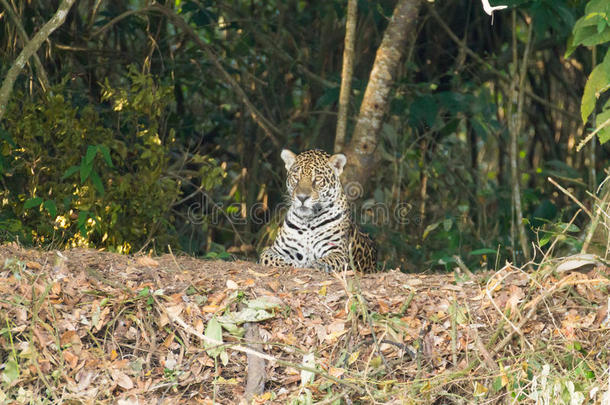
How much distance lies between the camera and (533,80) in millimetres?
11391

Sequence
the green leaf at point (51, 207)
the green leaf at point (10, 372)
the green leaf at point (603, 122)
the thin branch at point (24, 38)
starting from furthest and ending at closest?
the thin branch at point (24, 38), the green leaf at point (51, 207), the green leaf at point (603, 122), the green leaf at point (10, 372)

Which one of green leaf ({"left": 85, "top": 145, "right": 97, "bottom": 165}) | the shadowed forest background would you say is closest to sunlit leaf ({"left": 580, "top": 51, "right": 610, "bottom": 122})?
the shadowed forest background

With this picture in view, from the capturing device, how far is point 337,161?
25.6 feet

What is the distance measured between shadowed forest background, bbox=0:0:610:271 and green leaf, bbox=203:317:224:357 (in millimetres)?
2476

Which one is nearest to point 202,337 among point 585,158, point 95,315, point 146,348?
point 146,348

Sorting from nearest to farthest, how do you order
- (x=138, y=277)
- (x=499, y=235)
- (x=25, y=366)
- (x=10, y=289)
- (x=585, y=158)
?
(x=25, y=366)
(x=10, y=289)
(x=138, y=277)
(x=499, y=235)
(x=585, y=158)

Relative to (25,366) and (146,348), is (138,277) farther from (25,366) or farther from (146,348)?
(25,366)

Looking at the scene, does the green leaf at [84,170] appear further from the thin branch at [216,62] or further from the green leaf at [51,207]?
the thin branch at [216,62]

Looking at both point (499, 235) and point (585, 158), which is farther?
point (585, 158)

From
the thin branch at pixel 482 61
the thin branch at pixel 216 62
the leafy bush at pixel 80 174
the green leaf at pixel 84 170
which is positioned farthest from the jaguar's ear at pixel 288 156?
the thin branch at pixel 482 61

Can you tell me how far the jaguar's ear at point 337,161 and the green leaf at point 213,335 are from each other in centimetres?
290

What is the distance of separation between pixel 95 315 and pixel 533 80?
7875 mm

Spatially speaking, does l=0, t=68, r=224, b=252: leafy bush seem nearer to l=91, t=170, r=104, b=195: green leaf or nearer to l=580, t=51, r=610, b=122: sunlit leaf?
l=91, t=170, r=104, b=195: green leaf

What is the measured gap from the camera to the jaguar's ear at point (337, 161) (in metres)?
7.78
